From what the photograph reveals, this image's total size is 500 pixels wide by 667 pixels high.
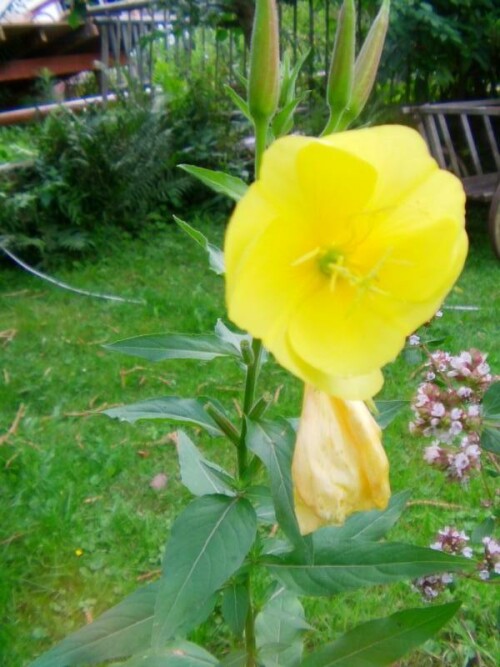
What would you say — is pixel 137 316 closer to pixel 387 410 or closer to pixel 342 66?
pixel 387 410

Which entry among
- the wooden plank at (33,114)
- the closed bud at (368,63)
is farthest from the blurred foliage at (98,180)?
the closed bud at (368,63)

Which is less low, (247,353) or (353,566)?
(247,353)

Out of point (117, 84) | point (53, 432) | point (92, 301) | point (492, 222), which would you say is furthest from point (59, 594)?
point (117, 84)

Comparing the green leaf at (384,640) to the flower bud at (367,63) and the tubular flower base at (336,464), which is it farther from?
the flower bud at (367,63)

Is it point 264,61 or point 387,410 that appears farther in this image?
point 387,410

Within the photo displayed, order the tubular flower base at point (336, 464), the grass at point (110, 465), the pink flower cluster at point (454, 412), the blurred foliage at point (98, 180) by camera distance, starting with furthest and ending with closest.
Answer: the blurred foliage at point (98, 180) → the grass at point (110, 465) → the pink flower cluster at point (454, 412) → the tubular flower base at point (336, 464)

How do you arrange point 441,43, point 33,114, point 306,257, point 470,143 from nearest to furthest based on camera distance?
1. point 306,257
2. point 470,143
3. point 441,43
4. point 33,114

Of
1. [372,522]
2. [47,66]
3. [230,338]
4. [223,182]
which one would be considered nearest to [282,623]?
[372,522]
